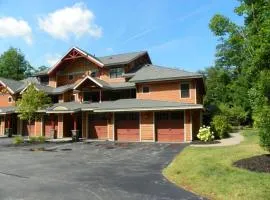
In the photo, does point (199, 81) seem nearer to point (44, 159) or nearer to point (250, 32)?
point (250, 32)

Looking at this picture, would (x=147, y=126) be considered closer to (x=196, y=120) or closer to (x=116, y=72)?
(x=196, y=120)

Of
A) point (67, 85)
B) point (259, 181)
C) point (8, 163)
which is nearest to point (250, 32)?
point (259, 181)

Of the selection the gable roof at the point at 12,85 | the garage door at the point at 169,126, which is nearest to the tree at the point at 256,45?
the garage door at the point at 169,126

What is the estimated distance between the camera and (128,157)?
2053 centimetres

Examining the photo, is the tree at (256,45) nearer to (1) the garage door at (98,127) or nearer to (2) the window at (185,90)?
(2) the window at (185,90)

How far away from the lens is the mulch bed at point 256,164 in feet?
42.5

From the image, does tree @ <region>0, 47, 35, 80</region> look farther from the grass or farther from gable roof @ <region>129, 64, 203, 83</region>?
the grass

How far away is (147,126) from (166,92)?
146 inches

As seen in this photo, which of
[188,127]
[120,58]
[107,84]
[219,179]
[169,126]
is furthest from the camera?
[120,58]

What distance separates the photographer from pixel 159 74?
32.7m

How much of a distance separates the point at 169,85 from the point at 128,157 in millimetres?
12439

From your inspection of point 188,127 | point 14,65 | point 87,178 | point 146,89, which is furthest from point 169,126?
point 14,65

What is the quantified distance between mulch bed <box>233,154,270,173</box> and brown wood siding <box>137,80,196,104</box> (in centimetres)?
1532

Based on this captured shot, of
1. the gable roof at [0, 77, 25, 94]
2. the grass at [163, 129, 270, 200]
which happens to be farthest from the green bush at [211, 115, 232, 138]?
the gable roof at [0, 77, 25, 94]
